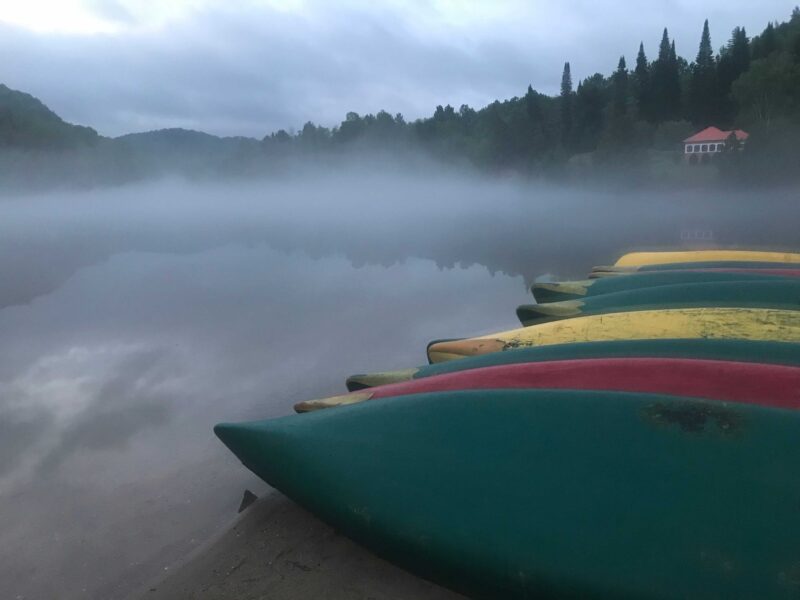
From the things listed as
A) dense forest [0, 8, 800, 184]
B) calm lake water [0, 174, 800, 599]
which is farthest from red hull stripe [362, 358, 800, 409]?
dense forest [0, 8, 800, 184]

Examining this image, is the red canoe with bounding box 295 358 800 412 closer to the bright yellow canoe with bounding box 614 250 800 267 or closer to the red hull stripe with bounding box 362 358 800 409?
the red hull stripe with bounding box 362 358 800 409

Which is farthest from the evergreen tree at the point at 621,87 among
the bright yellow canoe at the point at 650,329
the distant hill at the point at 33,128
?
the distant hill at the point at 33,128

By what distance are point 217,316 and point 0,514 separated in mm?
5221

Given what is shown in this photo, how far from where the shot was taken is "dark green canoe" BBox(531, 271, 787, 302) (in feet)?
18.0

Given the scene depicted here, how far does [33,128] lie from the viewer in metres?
67.4

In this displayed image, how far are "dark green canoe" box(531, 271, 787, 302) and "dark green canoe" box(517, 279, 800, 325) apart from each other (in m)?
0.43

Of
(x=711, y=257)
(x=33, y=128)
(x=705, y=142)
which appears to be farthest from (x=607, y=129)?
(x=33, y=128)

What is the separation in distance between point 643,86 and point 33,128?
60796 mm

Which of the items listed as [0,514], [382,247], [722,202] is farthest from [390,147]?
[0,514]

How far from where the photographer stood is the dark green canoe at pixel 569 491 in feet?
6.98

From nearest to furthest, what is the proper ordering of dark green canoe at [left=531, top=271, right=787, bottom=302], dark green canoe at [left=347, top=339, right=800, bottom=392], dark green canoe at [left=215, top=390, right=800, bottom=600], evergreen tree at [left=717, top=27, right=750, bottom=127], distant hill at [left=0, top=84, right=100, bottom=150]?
1. dark green canoe at [left=215, top=390, right=800, bottom=600]
2. dark green canoe at [left=347, top=339, right=800, bottom=392]
3. dark green canoe at [left=531, top=271, right=787, bottom=302]
4. evergreen tree at [left=717, top=27, right=750, bottom=127]
5. distant hill at [left=0, top=84, right=100, bottom=150]

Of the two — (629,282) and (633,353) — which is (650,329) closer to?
(633,353)

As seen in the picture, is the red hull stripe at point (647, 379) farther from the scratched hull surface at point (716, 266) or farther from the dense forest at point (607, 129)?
the dense forest at point (607, 129)

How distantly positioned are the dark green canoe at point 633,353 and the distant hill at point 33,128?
73.9 m
